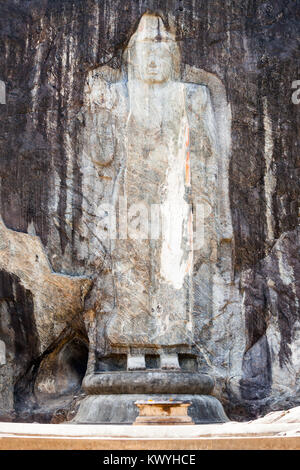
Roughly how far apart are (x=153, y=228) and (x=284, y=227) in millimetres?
1937

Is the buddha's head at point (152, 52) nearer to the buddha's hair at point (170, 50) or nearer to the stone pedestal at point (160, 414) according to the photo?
the buddha's hair at point (170, 50)

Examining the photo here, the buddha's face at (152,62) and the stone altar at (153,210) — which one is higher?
the buddha's face at (152,62)

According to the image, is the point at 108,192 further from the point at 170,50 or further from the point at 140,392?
the point at 140,392

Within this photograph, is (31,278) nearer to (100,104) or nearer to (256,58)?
(100,104)

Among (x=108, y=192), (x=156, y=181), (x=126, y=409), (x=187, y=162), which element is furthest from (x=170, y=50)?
(x=126, y=409)

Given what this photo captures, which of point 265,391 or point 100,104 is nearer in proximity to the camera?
point 265,391

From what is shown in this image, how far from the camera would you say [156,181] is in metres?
12.6

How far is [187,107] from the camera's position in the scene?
1263 cm

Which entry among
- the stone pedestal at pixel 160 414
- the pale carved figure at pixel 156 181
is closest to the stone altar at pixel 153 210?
the pale carved figure at pixel 156 181

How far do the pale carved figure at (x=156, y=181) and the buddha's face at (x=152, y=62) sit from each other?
15 mm

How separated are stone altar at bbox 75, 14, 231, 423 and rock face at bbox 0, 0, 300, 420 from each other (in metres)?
0.05

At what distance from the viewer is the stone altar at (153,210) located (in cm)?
1184
